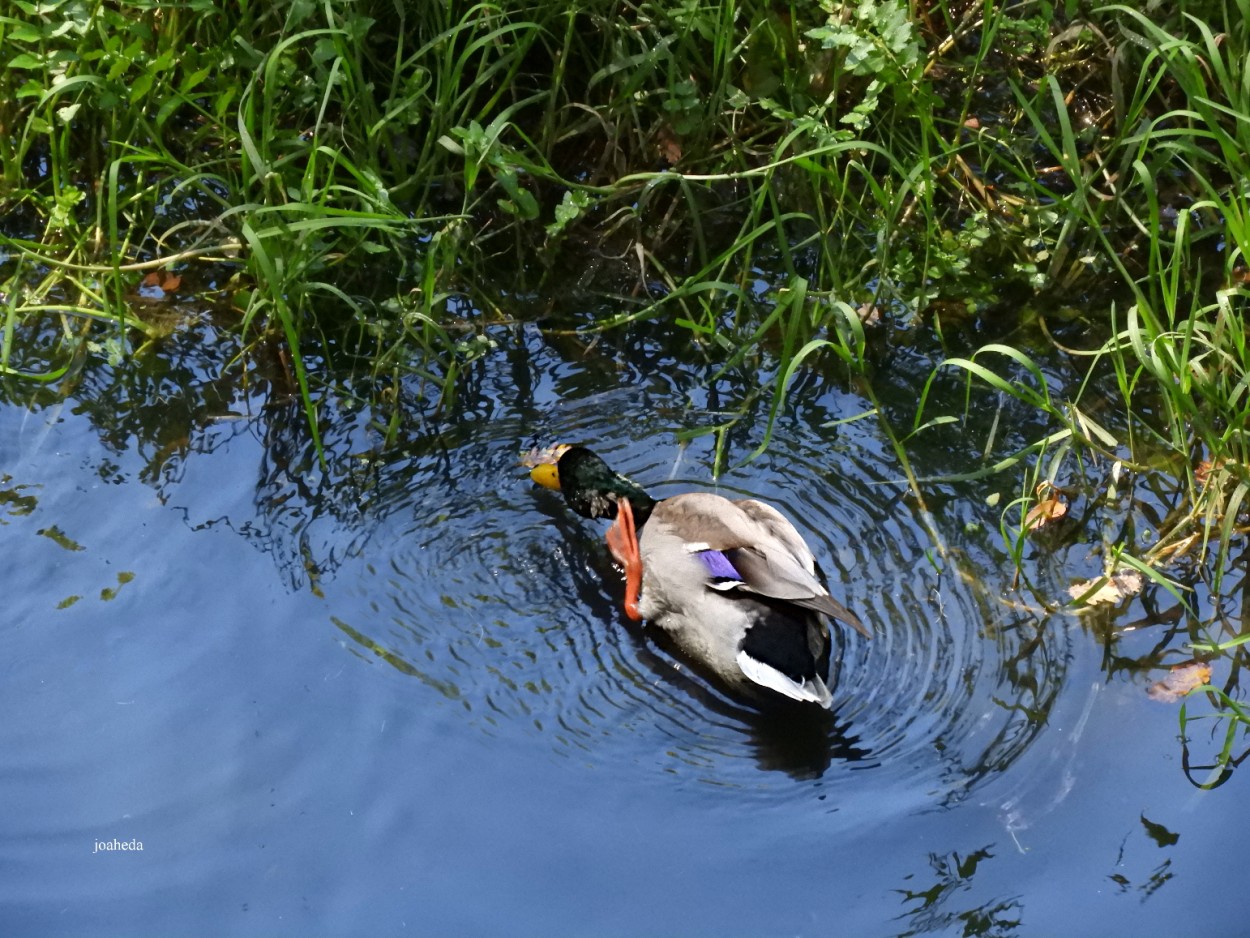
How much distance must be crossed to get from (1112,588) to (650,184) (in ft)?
5.53

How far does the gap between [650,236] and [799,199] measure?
493mm

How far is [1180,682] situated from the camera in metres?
3.31

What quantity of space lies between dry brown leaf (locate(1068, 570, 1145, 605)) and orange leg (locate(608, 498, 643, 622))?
1.12 m

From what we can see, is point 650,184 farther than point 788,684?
Yes

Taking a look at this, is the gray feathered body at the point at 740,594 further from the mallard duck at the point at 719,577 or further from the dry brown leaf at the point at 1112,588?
the dry brown leaf at the point at 1112,588

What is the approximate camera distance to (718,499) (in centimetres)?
377

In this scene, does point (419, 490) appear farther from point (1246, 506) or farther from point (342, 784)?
point (1246, 506)

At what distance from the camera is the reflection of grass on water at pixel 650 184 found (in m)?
3.96

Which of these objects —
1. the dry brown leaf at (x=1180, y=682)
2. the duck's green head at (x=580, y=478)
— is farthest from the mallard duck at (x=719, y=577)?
the dry brown leaf at (x=1180, y=682)

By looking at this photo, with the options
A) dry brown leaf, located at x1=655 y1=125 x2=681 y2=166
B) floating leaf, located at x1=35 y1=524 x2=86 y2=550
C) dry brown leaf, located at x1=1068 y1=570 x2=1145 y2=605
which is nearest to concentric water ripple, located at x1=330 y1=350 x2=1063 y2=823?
dry brown leaf, located at x1=1068 y1=570 x2=1145 y2=605

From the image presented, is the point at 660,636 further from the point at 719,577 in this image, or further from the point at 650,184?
the point at 650,184

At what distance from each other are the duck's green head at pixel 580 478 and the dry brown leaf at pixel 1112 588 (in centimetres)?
118

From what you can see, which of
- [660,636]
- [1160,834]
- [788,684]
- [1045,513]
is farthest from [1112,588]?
[660,636]

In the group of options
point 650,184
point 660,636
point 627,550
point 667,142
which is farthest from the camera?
point 667,142
